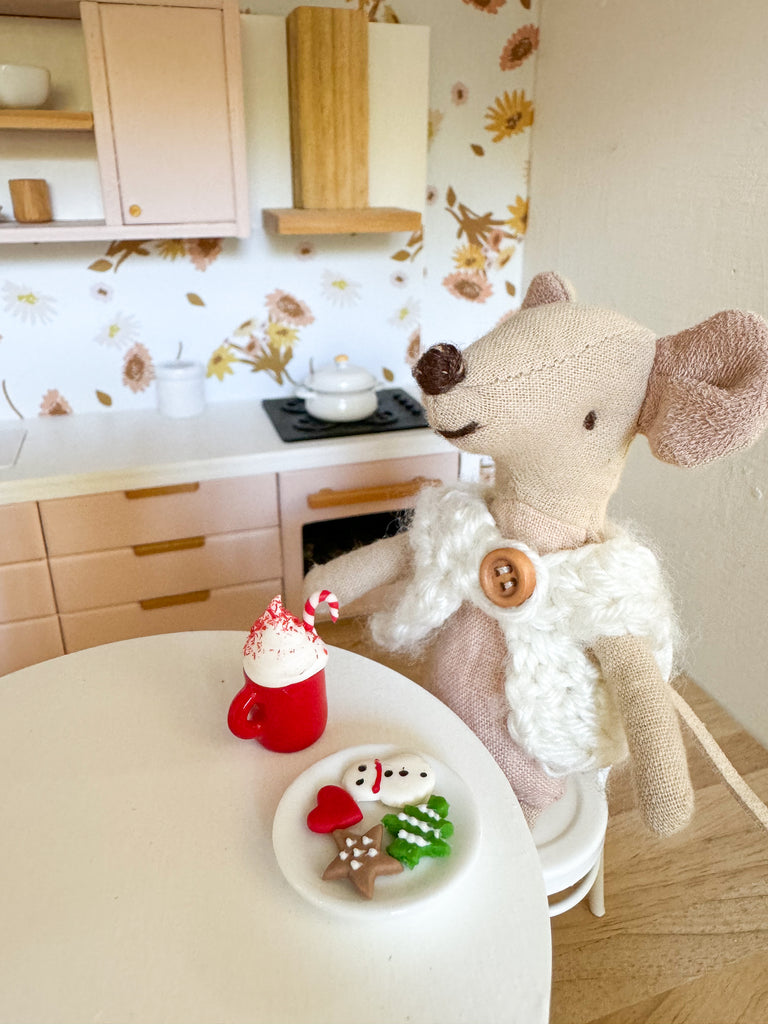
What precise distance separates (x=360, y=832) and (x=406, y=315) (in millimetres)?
1844

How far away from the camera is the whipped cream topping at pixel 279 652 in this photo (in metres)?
0.83

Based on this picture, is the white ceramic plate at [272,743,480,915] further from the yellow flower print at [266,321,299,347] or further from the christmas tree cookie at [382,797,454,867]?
the yellow flower print at [266,321,299,347]

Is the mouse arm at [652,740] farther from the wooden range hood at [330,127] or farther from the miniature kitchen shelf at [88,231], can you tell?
the miniature kitchen shelf at [88,231]

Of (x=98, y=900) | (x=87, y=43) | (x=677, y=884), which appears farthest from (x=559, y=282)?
(x=87, y=43)

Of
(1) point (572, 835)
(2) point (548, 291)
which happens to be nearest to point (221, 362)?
(2) point (548, 291)

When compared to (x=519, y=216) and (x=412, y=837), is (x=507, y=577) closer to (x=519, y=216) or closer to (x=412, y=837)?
(x=412, y=837)

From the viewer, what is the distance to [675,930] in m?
1.35

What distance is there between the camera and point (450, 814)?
0.76 metres

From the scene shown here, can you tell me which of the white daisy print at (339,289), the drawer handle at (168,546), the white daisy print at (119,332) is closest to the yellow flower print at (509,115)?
the white daisy print at (339,289)

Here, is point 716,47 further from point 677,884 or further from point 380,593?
point 677,884

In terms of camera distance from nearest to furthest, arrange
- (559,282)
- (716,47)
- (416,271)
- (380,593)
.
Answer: (559,282)
(716,47)
(380,593)
(416,271)

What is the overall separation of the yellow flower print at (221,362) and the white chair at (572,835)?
1.56m

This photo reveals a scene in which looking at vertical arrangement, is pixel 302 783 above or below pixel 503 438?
below

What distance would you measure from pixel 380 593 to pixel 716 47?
1470 mm
